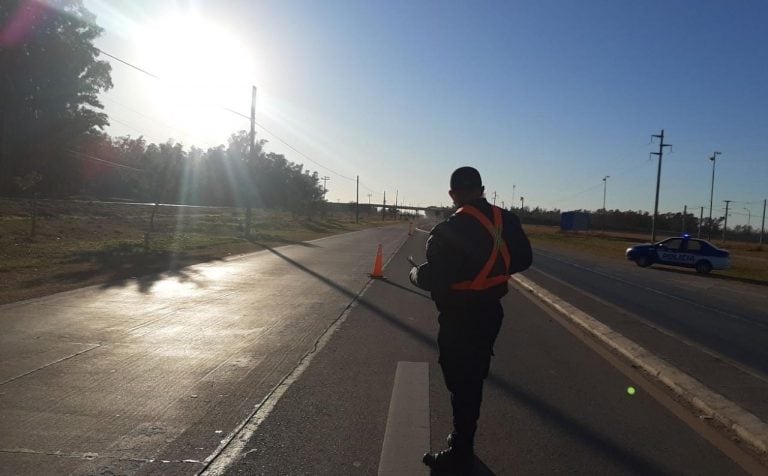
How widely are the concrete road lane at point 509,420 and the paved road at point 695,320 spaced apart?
3.06 ft

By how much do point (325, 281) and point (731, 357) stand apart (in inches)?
380

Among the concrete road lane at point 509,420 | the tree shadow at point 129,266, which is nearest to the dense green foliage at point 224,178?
the tree shadow at point 129,266

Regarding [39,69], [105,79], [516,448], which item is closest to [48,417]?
[516,448]

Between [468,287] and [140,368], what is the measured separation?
13.8ft

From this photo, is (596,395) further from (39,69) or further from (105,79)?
(105,79)

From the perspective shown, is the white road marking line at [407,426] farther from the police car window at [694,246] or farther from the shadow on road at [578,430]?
the police car window at [694,246]

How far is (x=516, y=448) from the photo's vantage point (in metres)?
4.65

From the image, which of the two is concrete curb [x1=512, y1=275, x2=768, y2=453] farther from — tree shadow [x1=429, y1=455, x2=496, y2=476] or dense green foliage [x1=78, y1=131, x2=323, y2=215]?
dense green foliage [x1=78, y1=131, x2=323, y2=215]

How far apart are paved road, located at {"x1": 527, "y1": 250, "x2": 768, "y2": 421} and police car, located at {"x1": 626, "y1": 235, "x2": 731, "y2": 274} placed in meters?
3.87

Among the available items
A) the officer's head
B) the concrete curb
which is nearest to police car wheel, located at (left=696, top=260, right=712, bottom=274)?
the concrete curb

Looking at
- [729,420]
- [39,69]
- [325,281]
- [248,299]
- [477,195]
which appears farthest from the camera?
[39,69]

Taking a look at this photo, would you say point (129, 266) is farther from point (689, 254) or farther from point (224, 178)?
point (224, 178)

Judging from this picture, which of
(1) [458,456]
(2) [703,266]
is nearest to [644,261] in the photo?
(2) [703,266]

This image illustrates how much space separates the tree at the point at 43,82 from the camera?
3027 centimetres
